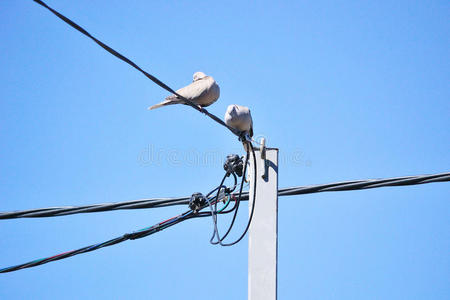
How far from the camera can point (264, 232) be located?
11.5ft

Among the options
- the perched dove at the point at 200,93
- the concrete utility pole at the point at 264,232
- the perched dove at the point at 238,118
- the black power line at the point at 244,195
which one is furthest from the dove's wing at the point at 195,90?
the concrete utility pole at the point at 264,232

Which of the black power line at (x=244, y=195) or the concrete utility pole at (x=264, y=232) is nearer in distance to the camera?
the concrete utility pole at (x=264, y=232)

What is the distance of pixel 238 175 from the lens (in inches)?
159

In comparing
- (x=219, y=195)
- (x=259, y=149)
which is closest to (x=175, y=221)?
(x=219, y=195)

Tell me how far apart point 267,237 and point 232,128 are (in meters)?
0.87

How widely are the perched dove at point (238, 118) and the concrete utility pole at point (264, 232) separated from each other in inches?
12.2

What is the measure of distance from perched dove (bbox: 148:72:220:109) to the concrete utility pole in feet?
7.30

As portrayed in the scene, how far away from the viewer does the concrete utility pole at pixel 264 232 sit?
337cm

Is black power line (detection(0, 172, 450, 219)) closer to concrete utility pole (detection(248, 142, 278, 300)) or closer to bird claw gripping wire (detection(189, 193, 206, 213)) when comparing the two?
bird claw gripping wire (detection(189, 193, 206, 213))

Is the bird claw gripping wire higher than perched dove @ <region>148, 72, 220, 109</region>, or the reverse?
perched dove @ <region>148, 72, 220, 109</region>

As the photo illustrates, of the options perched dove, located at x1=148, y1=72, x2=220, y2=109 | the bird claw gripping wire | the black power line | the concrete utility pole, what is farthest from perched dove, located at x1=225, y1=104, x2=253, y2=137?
perched dove, located at x1=148, y1=72, x2=220, y2=109

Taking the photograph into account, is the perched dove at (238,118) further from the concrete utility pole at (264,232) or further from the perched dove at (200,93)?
the perched dove at (200,93)

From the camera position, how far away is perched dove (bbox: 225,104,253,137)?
399 cm

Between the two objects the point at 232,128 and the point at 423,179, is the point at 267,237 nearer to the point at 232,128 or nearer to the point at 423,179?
the point at 232,128
